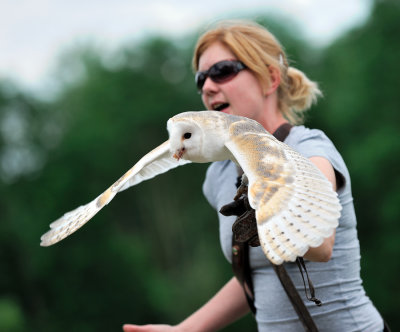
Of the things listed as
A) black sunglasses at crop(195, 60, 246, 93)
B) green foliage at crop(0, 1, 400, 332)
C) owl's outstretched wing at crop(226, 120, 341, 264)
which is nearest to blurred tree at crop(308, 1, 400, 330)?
green foliage at crop(0, 1, 400, 332)

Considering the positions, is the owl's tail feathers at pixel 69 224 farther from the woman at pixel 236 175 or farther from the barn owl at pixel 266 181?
the woman at pixel 236 175

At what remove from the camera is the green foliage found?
15133mm

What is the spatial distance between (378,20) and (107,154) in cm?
1031

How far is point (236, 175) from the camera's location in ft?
7.74

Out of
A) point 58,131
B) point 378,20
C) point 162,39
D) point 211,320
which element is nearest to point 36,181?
point 58,131

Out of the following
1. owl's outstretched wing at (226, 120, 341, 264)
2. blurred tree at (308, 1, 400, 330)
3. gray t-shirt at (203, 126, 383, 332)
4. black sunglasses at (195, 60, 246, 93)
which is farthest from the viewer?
blurred tree at (308, 1, 400, 330)

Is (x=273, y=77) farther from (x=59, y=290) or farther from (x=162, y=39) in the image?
(x=162, y=39)

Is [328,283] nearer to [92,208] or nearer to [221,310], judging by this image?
[221,310]

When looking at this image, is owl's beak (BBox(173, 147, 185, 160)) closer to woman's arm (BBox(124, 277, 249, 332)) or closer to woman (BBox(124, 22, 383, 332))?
woman (BBox(124, 22, 383, 332))

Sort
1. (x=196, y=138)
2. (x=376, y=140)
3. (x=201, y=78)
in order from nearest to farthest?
(x=196, y=138) → (x=201, y=78) → (x=376, y=140)

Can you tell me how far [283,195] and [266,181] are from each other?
7 centimetres

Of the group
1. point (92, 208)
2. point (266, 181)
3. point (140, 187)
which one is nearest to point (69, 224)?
point (92, 208)

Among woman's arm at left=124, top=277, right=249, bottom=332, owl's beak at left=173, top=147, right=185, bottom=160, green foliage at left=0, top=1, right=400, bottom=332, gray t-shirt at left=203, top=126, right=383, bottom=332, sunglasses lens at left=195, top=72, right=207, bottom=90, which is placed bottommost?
green foliage at left=0, top=1, right=400, bottom=332

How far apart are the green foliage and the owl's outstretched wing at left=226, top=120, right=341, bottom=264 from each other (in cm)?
1211
